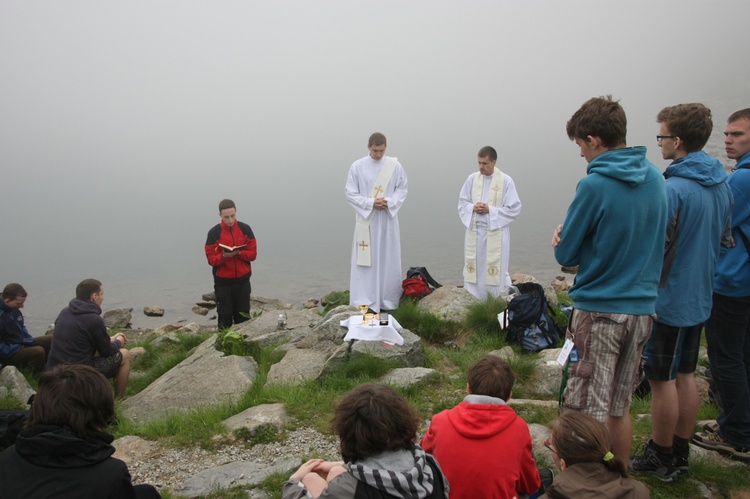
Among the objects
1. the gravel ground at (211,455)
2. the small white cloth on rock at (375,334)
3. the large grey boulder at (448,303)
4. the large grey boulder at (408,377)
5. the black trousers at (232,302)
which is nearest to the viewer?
the gravel ground at (211,455)

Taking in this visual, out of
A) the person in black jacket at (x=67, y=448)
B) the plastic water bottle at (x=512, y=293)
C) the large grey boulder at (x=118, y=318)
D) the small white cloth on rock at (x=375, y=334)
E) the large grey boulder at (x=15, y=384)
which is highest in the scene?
the person in black jacket at (x=67, y=448)

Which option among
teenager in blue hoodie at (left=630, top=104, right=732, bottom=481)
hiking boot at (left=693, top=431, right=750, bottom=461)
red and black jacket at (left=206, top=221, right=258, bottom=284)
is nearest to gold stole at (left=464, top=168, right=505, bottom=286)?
red and black jacket at (left=206, top=221, right=258, bottom=284)

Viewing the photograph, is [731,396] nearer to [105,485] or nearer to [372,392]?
[372,392]

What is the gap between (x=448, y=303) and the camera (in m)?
7.64

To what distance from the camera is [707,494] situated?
11.3 feet

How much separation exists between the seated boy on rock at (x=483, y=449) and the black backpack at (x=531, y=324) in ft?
11.4

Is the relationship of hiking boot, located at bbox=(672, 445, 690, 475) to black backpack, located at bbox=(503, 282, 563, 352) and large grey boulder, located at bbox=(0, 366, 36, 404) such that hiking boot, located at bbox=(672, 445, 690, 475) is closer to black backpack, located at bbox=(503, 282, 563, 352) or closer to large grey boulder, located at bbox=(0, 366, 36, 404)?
black backpack, located at bbox=(503, 282, 563, 352)

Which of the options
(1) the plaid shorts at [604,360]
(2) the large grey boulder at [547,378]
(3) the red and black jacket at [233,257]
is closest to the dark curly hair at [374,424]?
(1) the plaid shorts at [604,360]

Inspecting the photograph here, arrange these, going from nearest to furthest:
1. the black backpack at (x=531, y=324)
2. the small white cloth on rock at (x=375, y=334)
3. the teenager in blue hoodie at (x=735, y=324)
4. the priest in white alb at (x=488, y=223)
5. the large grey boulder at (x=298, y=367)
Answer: the teenager in blue hoodie at (x=735, y=324), the large grey boulder at (x=298, y=367), the small white cloth on rock at (x=375, y=334), the black backpack at (x=531, y=324), the priest in white alb at (x=488, y=223)

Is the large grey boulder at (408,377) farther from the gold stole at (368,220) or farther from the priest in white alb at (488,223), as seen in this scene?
the priest in white alb at (488,223)

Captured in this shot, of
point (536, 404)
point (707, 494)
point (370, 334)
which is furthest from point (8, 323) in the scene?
point (707, 494)

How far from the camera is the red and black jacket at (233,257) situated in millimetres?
8219

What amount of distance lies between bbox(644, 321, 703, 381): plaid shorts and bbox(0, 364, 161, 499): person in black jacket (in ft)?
8.61

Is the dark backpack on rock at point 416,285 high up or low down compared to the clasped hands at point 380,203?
down
